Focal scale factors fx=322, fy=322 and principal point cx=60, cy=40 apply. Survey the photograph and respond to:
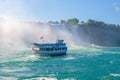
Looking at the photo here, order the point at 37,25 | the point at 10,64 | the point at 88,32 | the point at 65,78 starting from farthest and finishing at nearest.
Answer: the point at 88,32, the point at 37,25, the point at 10,64, the point at 65,78

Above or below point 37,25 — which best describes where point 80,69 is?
below

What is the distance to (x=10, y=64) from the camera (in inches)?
2051

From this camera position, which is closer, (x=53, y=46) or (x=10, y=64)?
(x=10, y=64)

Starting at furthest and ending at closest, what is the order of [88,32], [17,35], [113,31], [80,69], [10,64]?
[113,31], [88,32], [17,35], [10,64], [80,69]

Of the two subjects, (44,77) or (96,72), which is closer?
(44,77)

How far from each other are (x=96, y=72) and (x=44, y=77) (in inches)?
319

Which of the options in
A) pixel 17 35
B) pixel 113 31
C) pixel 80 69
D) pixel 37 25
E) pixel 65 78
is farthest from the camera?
pixel 113 31

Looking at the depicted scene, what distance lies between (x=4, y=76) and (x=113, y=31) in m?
122

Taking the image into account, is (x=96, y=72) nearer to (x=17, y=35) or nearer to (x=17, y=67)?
(x=17, y=67)

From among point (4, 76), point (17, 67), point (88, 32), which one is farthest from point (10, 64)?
point (88, 32)

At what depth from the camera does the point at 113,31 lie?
15712 centimetres

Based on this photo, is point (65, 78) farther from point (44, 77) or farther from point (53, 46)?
point (53, 46)

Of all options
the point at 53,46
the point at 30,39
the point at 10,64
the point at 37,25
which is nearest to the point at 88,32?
the point at 37,25

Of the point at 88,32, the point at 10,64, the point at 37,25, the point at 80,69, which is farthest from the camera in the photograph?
the point at 88,32
